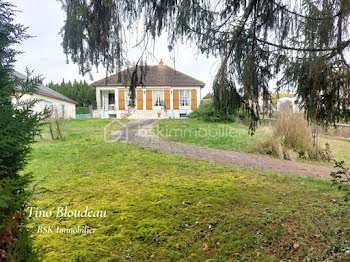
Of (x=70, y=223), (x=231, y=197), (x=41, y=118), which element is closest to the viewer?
(x=41, y=118)

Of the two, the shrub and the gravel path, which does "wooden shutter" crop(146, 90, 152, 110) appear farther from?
the shrub

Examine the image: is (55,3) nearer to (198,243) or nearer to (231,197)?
(198,243)

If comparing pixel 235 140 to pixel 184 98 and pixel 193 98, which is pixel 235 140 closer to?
pixel 193 98

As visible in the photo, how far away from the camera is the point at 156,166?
513 centimetres

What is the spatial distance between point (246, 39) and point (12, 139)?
9.73 ft

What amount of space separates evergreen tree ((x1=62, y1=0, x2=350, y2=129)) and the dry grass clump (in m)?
4.47

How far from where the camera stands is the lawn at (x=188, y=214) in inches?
82.8

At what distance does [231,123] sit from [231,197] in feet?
38.7

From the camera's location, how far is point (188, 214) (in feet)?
9.09

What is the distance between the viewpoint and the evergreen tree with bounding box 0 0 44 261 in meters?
1.05

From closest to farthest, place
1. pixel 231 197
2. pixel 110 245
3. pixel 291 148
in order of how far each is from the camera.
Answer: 1. pixel 110 245
2. pixel 231 197
3. pixel 291 148

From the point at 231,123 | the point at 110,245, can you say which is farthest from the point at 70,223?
the point at 231,123

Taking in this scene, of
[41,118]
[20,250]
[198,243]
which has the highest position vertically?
[41,118]

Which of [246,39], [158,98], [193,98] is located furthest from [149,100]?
[246,39]
